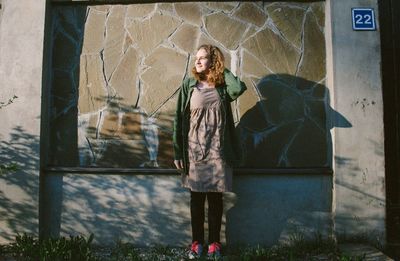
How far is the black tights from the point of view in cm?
387

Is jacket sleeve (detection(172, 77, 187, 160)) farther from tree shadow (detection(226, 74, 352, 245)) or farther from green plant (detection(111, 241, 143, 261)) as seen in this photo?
green plant (detection(111, 241, 143, 261))

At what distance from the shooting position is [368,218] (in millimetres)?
4145

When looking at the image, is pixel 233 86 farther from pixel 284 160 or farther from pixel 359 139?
pixel 359 139

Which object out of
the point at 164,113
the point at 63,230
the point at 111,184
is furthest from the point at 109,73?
the point at 63,230

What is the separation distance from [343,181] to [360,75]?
1053 mm

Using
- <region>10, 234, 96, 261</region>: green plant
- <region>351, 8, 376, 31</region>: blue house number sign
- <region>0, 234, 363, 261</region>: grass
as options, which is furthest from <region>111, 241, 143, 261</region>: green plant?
<region>351, 8, 376, 31</region>: blue house number sign

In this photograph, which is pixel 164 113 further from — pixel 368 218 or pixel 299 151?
pixel 368 218

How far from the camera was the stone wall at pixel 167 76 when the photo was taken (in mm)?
4359

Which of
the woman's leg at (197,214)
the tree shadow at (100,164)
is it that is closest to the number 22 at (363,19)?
the tree shadow at (100,164)

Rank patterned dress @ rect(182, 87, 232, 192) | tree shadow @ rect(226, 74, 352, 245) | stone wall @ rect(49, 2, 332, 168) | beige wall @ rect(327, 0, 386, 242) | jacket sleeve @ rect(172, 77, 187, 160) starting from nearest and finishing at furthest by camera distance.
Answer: patterned dress @ rect(182, 87, 232, 192) → jacket sleeve @ rect(172, 77, 187, 160) → beige wall @ rect(327, 0, 386, 242) → tree shadow @ rect(226, 74, 352, 245) → stone wall @ rect(49, 2, 332, 168)

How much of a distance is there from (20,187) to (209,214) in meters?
1.92

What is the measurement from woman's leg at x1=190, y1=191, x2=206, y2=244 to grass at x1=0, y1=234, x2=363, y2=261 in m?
0.24

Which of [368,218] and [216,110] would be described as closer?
[216,110]

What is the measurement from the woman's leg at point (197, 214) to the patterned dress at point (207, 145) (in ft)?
0.39
